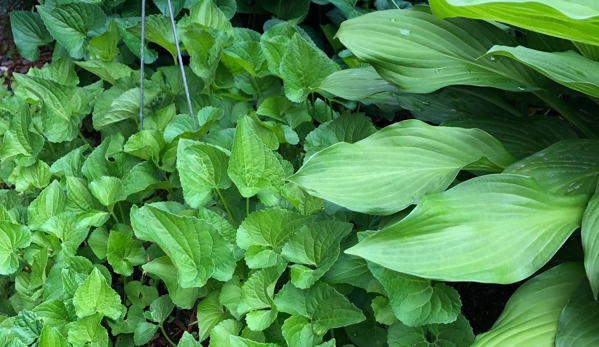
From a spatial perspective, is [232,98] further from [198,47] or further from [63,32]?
[63,32]

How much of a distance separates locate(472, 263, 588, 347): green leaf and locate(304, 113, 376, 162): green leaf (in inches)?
22.4

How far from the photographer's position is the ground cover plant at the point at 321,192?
100 cm

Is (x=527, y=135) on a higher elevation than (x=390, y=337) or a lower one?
higher

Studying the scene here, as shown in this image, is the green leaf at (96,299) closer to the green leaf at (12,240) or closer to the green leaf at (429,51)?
the green leaf at (12,240)

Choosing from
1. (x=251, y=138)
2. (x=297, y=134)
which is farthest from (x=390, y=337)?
(x=297, y=134)

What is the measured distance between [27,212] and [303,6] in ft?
3.97

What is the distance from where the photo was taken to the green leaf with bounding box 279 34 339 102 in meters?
1.47

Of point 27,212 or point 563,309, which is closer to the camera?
point 563,309

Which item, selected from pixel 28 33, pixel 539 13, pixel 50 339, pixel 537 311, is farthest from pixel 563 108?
pixel 28 33

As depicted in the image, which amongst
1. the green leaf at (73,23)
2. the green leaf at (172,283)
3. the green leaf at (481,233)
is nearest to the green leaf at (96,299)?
the green leaf at (172,283)

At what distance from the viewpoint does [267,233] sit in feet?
4.01

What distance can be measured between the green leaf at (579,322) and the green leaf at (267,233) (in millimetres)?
532

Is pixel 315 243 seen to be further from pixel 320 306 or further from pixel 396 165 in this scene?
pixel 396 165

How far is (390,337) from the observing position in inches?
42.5
